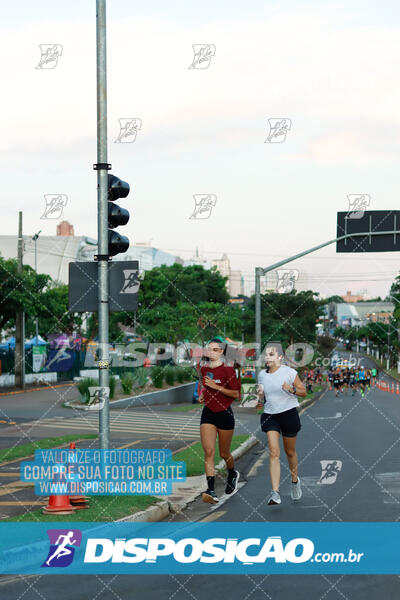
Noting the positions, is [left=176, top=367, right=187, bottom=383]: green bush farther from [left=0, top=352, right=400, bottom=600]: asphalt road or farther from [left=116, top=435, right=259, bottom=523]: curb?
[left=116, top=435, right=259, bottom=523]: curb

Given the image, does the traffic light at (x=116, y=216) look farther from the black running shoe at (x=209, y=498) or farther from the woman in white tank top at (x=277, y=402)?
the black running shoe at (x=209, y=498)

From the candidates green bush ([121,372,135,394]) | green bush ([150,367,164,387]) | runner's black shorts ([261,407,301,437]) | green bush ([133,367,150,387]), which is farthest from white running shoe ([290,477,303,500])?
green bush ([150,367,164,387])

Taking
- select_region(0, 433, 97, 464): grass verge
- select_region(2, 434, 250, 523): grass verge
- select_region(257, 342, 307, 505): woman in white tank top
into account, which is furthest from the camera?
select_region(0, 433, 97, 464): grass verge

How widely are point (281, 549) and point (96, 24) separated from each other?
284 inches

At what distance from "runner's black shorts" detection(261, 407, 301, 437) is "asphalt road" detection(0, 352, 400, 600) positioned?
87cm

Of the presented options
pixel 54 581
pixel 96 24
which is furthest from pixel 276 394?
pixel 96 24

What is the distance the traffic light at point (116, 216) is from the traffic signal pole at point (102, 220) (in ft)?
0.27

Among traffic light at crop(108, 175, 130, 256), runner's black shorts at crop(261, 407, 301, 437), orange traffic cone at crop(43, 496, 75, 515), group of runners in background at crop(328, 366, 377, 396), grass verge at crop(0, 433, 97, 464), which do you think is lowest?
group of runners in background at crop(328, 366, 377, 396)

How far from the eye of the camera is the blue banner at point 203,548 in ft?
25.3

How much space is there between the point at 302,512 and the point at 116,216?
435 centimetres

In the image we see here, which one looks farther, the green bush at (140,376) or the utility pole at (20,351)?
the utility pole at (20,351)

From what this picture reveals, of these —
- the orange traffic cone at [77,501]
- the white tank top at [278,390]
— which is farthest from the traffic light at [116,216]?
the orange traffic cone at [77,501]

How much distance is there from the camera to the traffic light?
1145cm

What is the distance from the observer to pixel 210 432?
11.1 metres
